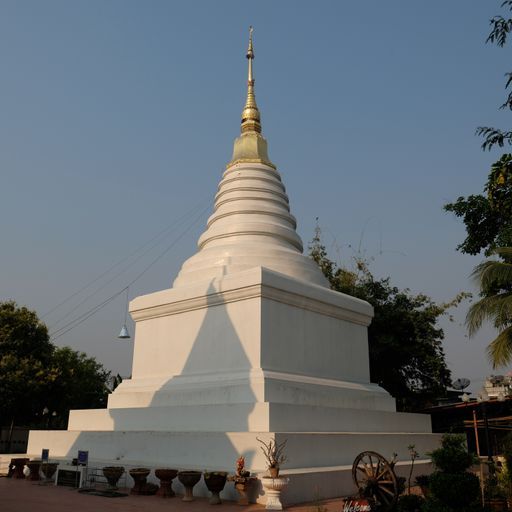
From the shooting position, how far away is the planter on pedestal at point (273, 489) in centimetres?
1051

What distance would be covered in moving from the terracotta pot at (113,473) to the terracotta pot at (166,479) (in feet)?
4.00

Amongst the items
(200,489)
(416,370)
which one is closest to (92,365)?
(416,370)

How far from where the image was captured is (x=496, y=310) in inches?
588

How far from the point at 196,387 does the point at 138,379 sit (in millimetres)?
3006

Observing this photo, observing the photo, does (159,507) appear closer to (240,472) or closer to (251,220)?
(240,472)

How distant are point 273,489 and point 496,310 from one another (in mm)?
7940

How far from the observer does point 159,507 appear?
10.5 metres

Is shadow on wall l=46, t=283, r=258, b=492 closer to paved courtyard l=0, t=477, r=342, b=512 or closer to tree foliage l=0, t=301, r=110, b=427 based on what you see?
paved courtyard l=0, t=477, r=342, b=512

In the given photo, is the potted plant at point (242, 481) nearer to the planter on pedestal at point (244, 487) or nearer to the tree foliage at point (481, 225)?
the planter on pedestal at point (244, 487)

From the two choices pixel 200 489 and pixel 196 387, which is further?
pixel 196 387

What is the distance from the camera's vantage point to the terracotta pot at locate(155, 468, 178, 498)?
11781 millimetres

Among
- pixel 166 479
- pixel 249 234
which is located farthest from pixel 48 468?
pixel 249 234

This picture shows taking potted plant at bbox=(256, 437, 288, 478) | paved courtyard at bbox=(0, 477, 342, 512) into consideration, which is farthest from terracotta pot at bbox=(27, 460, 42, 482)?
potted plant at bbox=(256, 437, 288, 478)

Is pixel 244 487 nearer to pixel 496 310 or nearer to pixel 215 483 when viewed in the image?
pixel 215 483
